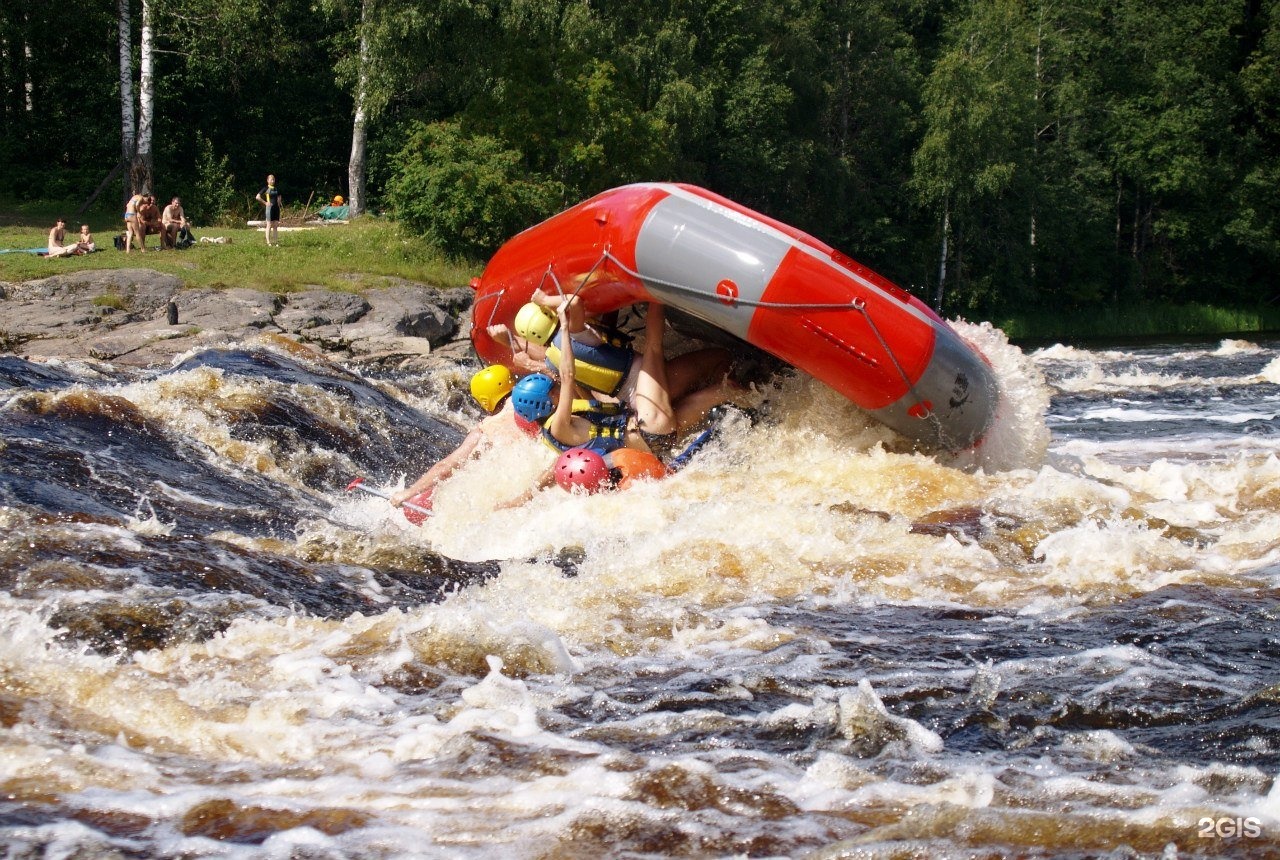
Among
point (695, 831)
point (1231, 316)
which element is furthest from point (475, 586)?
point (1231, 316)

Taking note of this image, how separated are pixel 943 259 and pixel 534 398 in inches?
1059

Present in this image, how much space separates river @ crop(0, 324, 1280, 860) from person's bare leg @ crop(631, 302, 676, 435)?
31 cm

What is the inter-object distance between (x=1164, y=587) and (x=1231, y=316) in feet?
104

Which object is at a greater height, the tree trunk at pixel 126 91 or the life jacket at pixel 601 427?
the tree trunk at pixel 126 91

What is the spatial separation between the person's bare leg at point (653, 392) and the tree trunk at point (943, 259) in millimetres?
25758

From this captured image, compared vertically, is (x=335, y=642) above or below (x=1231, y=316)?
above

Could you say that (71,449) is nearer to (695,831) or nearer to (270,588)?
(270,588)

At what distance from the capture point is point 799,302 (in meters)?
7.15

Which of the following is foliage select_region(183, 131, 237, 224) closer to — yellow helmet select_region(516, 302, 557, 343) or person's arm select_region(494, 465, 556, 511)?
yellow helmet select_region(516, 302, 557, 343)

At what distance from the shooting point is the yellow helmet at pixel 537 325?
304 inches

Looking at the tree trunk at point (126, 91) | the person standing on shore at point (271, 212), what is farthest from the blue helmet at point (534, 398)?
the tree trunk at point (126, 91)

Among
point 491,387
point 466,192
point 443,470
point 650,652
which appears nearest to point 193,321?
point 466,192

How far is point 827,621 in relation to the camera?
16.7 feet

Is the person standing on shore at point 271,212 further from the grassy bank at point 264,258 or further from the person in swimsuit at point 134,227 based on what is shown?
the person in swimsuit at point 134,227
